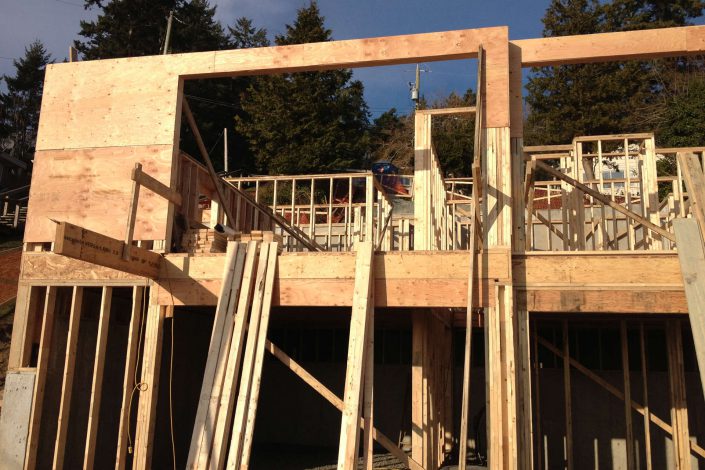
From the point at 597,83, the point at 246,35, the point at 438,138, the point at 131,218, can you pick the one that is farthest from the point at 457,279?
the point at 246,35

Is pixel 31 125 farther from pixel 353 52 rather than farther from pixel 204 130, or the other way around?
pixel 353 52

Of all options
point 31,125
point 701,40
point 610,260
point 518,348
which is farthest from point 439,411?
point 31,125

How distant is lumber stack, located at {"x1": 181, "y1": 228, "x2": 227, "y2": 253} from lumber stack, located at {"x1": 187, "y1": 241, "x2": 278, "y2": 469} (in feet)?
3.56

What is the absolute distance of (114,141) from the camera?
972 centimetres

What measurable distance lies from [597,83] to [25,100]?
48.8 metres

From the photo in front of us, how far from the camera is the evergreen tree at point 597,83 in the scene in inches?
1459

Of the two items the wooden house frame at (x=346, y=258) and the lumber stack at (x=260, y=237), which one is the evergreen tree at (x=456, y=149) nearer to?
the wooden house frame at (x=346, y=258)

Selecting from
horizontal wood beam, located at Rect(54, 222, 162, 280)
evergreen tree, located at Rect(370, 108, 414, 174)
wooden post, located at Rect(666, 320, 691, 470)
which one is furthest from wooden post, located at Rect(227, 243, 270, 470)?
evergreen tree, located at Rect(370, 108, 414, 174)

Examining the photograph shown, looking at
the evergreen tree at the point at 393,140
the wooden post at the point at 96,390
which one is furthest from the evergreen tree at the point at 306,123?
the wooden post at the point at 96,390

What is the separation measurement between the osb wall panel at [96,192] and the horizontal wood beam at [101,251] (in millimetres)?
649

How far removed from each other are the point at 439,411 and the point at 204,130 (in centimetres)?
3247

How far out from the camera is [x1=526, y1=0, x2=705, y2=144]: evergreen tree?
122 ft

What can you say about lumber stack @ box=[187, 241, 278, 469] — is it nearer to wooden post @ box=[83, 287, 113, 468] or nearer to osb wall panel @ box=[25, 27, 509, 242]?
osb wall panel @ box=[25, 27, 509, 242]

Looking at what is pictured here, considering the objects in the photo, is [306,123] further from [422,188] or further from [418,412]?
[418,412]
